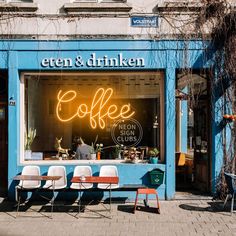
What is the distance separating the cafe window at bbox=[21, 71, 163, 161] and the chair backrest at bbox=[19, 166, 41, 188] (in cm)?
75

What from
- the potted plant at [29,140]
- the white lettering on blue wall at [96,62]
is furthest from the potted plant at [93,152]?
the white lettering on blue wall at [96,62]

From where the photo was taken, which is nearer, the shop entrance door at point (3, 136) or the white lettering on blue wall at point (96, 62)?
the white lettering on blue wall at point (96, 62)

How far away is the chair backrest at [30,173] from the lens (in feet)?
32.0

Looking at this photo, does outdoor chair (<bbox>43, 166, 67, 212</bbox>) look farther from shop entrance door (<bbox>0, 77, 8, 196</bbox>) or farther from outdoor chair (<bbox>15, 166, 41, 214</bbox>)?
shop entrance door (<bbox>0, 77, 8, 196</bbox>)

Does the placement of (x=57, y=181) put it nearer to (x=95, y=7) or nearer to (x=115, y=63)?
(x=115, y=63)

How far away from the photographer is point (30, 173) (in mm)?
9961

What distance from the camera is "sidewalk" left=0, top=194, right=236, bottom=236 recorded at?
7.75m

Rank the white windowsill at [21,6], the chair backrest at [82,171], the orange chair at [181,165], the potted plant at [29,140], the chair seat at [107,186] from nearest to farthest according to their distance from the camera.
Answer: the chair seat at [107,186] < the chair backrest at [82,171] < the white windowsill at [21,6] < the potted plant at [29,140] < the orange chair at [181,165]

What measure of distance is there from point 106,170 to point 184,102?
3.19m

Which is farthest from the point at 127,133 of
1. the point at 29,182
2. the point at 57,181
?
the point at 29,182

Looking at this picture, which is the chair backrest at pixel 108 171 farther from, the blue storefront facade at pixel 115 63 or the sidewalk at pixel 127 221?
the sidewalk at pixel 127 221

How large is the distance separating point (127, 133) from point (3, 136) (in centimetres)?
334

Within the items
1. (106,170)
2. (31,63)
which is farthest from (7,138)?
(106,170)

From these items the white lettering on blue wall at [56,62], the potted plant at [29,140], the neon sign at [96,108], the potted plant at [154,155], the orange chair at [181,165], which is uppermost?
the white lettering on blue wall at [56,62]
